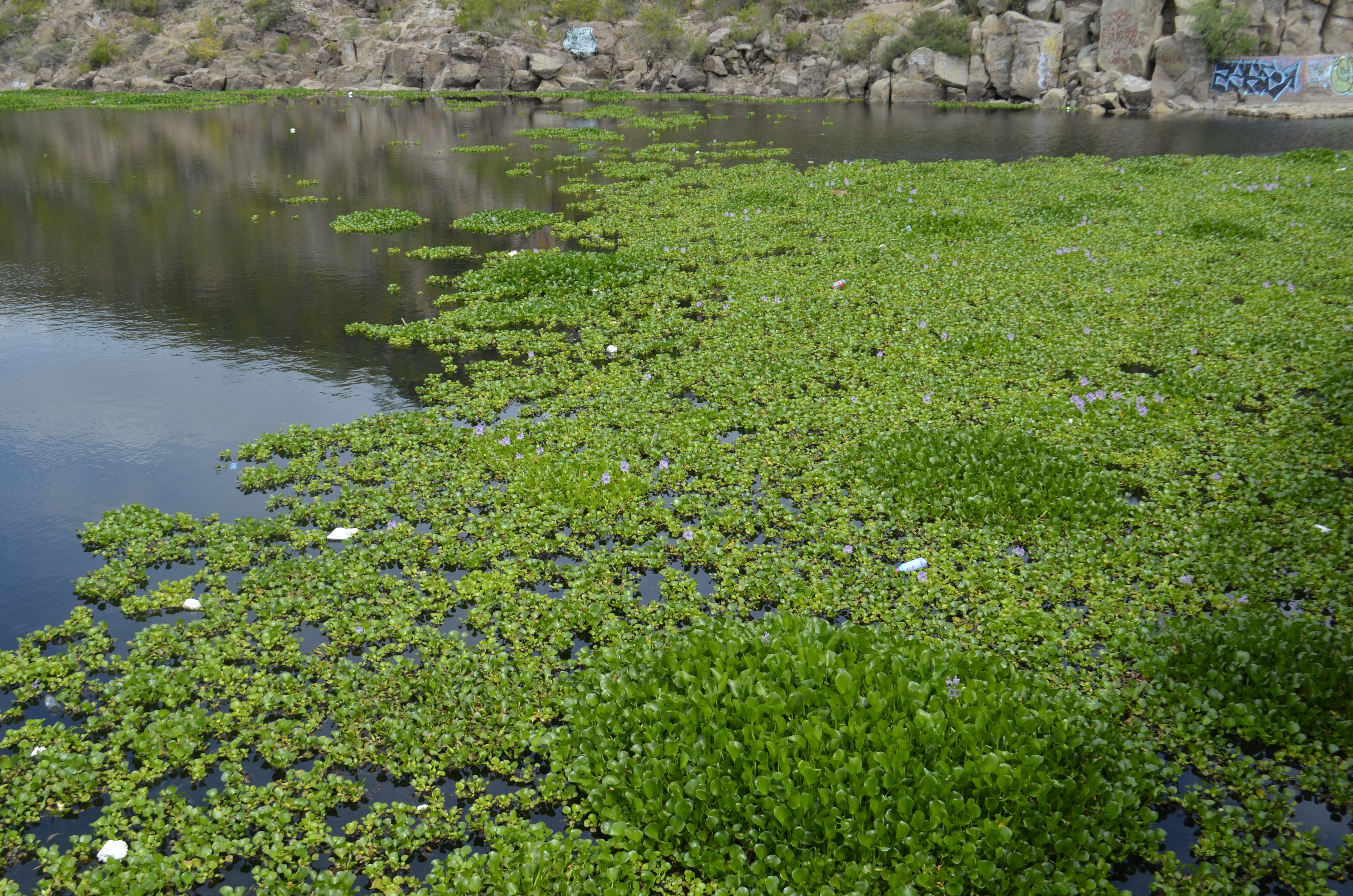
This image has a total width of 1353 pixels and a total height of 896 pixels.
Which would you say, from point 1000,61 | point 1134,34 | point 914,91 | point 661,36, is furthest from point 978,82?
point 661,36

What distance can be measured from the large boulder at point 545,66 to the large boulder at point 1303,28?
56.7m

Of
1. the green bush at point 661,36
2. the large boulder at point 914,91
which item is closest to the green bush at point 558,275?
the large boulder at point 914,91

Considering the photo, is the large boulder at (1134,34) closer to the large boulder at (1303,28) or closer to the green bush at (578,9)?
the large boulder at (1303,28)

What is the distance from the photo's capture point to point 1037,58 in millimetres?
57125

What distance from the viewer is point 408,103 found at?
63.5 meters

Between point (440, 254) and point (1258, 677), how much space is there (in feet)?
51.1

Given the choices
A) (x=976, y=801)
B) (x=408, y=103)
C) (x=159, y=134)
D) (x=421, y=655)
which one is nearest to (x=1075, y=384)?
(x=976, y=801)

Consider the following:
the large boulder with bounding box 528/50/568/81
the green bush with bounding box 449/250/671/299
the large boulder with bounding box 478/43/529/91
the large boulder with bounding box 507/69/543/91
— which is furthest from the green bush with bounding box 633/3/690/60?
the green bush with bounding box 449/250/671/299

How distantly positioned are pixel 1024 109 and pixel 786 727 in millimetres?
57814

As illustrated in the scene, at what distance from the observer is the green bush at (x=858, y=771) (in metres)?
4.04

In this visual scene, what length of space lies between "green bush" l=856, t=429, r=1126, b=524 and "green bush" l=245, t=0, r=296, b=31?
394ft

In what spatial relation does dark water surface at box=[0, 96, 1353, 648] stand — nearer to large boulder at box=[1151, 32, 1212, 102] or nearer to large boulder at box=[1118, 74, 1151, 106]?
large boulder at box=[1118, 74, 1151, 106]

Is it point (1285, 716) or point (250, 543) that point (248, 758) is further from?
point (1285, 716)

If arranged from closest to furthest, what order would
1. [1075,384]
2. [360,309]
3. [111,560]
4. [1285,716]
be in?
[1285,716]
[111,560]
[1075,384]
[360,309]
